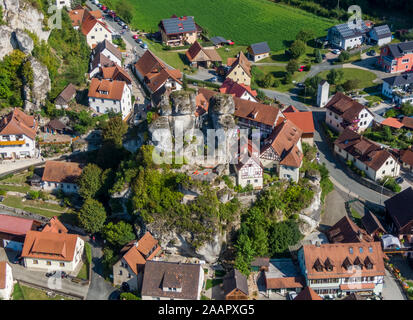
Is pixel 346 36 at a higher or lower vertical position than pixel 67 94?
lower

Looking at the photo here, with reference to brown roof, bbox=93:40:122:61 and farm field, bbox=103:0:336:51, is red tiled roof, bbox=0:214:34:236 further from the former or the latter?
farm field, bbox=103:0:336:51

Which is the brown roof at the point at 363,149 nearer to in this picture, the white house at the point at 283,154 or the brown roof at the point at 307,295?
the white house at the point at 283,154

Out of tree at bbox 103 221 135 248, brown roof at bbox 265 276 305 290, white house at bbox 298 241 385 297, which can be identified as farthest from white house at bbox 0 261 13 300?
white house at bbox 298 241 385 297

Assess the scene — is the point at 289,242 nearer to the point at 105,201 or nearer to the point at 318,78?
the point at 105,201

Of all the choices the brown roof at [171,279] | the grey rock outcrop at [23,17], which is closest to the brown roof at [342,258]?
the brown roof at [171,279]

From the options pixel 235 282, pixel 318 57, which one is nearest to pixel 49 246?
pixel 235 282

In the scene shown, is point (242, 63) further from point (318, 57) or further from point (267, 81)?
point (318, 57)
